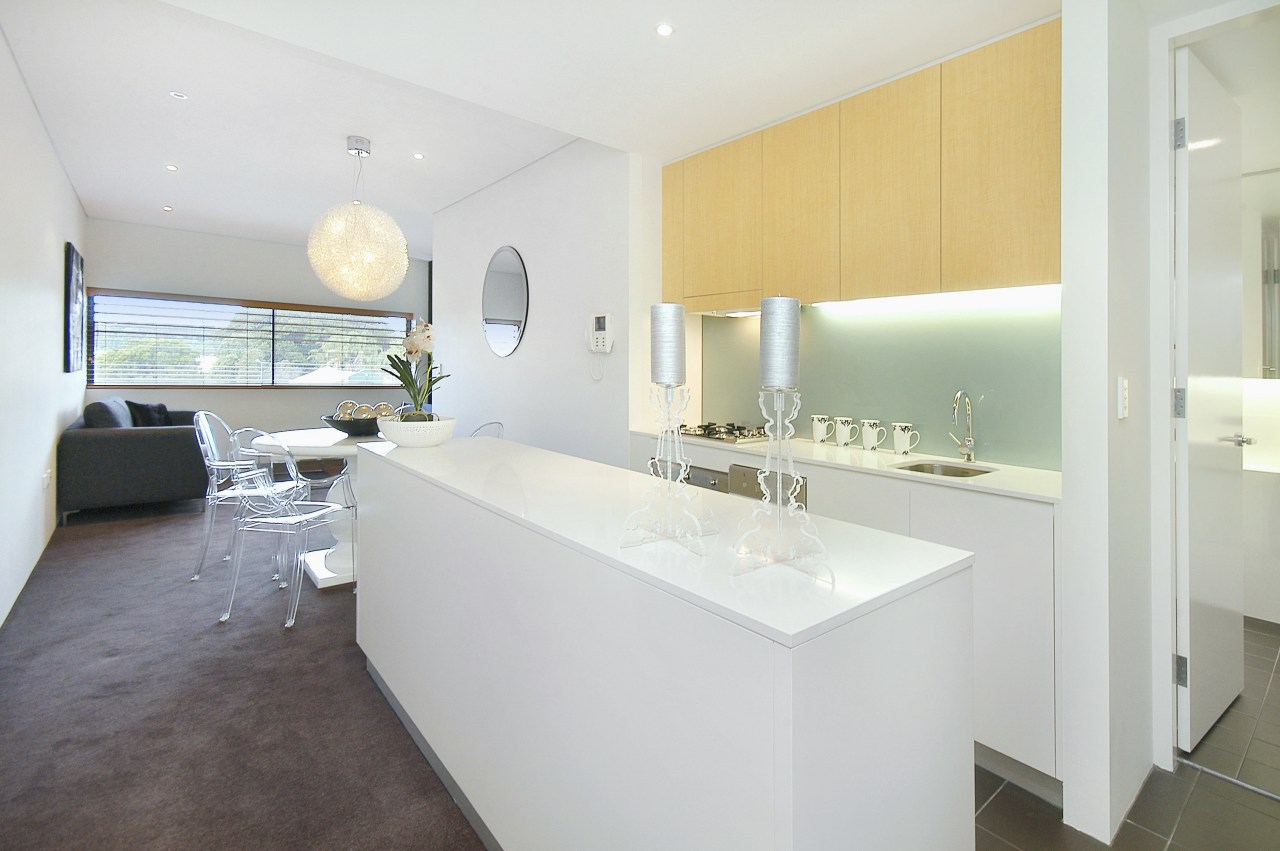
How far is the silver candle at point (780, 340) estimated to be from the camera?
1.11m

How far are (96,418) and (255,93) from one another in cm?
369

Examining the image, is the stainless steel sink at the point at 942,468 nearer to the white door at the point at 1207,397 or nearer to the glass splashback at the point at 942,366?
the glass splashback at the point at 942,366

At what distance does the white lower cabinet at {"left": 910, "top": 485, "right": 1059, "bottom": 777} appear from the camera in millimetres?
1892

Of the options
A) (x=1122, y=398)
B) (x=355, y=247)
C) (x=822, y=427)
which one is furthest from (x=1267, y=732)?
(x=355, y=247)

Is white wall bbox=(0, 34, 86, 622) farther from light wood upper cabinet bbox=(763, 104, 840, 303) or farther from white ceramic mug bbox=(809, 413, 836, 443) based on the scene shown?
white ceramic mug bbox=(809, 413, 836, 443)

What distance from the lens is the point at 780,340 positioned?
3.65 ft

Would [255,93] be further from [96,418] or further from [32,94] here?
[96,418]

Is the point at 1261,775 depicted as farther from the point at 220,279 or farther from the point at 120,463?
the point at 220,279

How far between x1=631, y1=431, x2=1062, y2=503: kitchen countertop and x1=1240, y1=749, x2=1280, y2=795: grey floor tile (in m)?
1.06

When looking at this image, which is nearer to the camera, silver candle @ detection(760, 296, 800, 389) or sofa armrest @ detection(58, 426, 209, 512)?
silver candle @ detection(760, 296, 800, 389)

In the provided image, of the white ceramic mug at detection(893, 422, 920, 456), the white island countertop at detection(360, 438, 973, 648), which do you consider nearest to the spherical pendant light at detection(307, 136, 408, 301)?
the white island countertop at detection(360, 438, 973, 648)

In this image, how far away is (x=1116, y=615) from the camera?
1.79 meters

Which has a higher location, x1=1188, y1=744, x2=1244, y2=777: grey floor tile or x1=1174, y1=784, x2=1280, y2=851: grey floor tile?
x1=1188, y1=744, x2=1244, y2=777: grey floor tile

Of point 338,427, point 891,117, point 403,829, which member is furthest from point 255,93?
point 403,829
